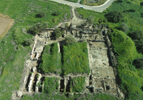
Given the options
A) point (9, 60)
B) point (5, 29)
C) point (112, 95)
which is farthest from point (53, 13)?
point (112, 95)

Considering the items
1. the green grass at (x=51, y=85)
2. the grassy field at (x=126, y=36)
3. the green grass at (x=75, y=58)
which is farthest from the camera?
the green grass at (x=75, y=58)

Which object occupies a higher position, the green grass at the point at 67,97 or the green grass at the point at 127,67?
the green grass at the point at 127,67

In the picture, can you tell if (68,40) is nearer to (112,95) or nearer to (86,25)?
(86,25)

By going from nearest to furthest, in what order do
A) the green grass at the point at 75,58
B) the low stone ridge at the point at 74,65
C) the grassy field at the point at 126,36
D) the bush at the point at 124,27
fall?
1. the low stone ridge at the point at 74,65
2. the grassy field at the point at 126,36
3. the green grass at the point at 75,58
4. the bush at the point at 124,27

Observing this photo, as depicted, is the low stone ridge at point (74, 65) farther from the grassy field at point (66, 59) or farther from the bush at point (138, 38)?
the bush at point (138, 38)

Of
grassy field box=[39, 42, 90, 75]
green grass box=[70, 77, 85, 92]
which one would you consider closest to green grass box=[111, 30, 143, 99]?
grassy field box=[39, 42, 90, 75]

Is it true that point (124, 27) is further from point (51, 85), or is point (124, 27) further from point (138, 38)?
point (51, 85)

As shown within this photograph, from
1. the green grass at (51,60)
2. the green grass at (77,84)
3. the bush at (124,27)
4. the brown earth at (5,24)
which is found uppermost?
the bush at (124,27)

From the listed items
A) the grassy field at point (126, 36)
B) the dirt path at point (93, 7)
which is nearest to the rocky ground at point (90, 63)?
the grassy field at point (126, 36)

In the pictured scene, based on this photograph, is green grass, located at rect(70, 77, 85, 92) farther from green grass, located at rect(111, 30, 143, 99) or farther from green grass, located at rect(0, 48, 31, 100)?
green grass, located at rect(0, 48, 31, 100)
